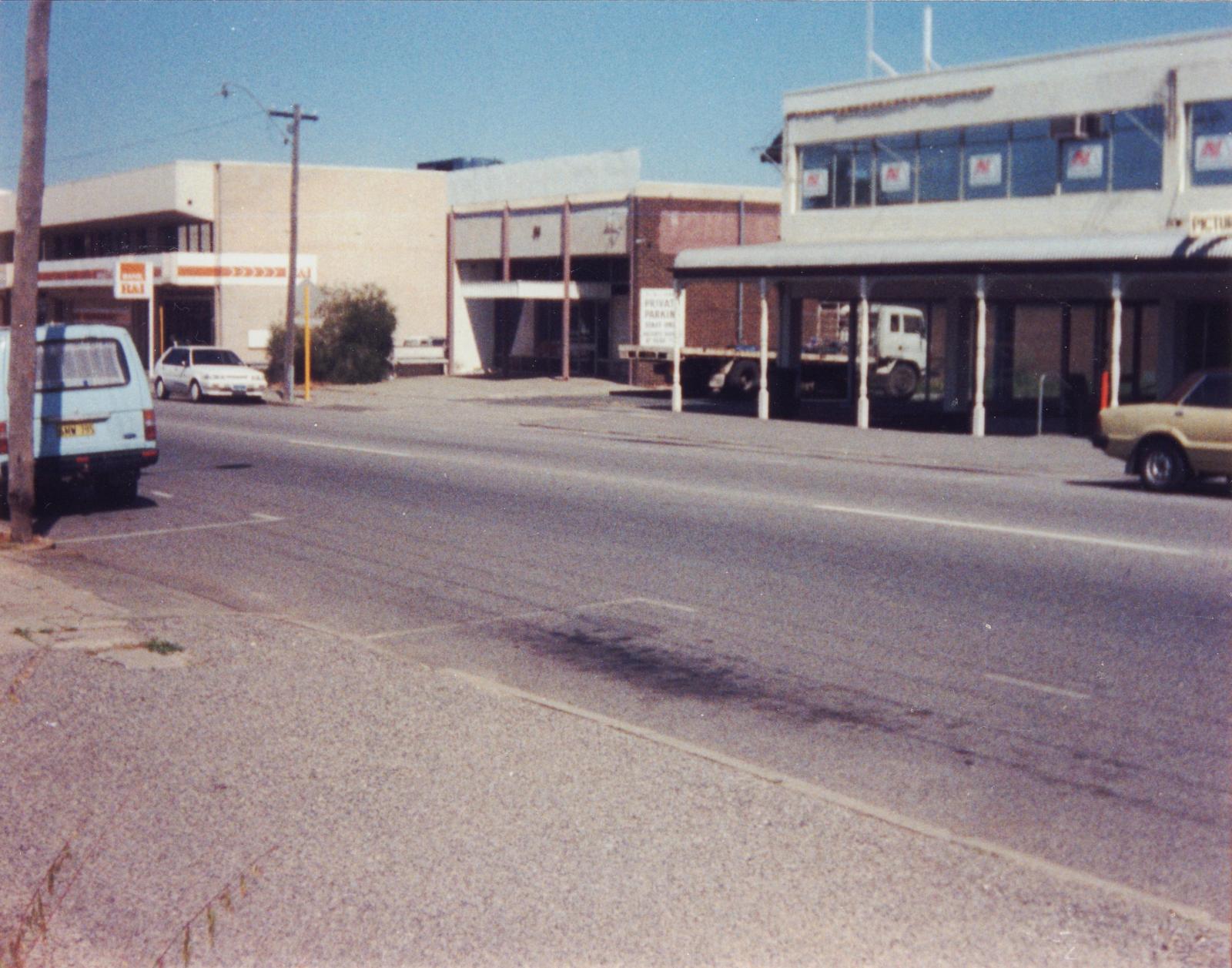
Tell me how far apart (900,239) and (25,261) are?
2229 cm

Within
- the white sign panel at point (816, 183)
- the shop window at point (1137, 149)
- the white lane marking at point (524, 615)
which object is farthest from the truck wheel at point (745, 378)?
the white lane marking at point (524, 615)

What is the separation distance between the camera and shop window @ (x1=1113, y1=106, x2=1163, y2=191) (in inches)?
1096

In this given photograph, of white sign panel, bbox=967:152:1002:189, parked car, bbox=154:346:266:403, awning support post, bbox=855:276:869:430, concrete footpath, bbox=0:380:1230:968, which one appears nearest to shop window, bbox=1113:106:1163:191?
white sign panel, bbox=967:152:1002:189

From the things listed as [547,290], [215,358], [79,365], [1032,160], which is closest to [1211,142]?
[1032,160]

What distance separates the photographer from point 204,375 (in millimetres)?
39219

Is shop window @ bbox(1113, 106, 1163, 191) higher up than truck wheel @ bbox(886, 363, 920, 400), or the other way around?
shop window @ bbox(1113, 106, 1163, 191)

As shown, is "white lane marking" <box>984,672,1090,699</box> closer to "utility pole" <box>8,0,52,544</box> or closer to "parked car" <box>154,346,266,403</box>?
"utility pole" <box>8,0,52,544</box>

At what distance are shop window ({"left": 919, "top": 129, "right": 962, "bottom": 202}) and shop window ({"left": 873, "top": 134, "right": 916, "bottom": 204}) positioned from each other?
0.25 meters

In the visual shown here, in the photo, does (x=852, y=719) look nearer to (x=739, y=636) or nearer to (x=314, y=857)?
(x=739, y=636)

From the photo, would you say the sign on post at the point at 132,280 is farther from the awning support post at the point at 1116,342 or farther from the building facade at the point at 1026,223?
the awning support post at the point at 1116,342

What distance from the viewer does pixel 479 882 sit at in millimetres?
5223

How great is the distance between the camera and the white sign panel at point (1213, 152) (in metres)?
26.8

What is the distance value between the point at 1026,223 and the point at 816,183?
644 centimetres

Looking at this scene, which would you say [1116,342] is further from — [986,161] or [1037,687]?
[1037,687]
